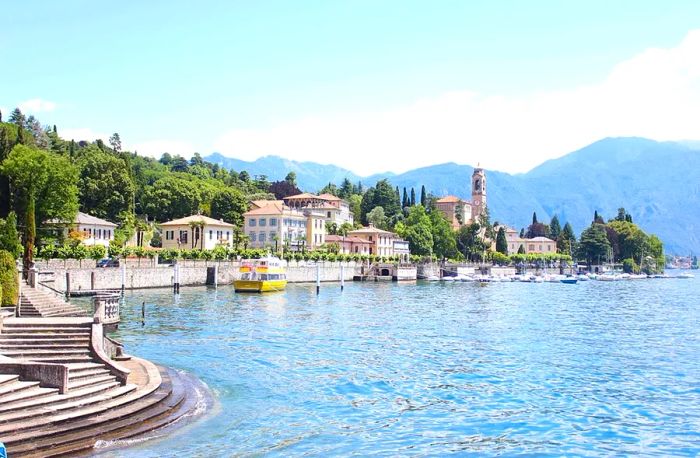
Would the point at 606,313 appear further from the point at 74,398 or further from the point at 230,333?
the point at 74,398

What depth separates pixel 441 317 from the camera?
5119cm

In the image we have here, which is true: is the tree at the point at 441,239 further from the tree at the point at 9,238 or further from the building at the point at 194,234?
the tree at the point at 9,238

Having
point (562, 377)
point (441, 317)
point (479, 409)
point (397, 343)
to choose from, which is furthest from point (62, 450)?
point (441, 317)

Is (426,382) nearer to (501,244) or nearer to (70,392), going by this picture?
(70,392)

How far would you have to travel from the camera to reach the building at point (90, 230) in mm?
79375

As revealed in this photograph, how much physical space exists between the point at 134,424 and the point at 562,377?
54.9 feet

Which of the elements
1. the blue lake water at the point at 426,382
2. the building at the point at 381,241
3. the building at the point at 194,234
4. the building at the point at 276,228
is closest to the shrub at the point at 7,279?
the blue lake water at the point at 426,382

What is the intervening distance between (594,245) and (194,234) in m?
113

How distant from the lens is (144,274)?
73.2 metres

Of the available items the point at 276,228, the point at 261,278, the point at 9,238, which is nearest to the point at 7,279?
the point at 9,238

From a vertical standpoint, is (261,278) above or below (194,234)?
below

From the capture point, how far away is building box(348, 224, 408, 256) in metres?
139

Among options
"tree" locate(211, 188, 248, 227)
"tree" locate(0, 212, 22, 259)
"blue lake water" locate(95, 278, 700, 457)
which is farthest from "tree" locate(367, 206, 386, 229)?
"tree" locate(0, 212, 22, 259)

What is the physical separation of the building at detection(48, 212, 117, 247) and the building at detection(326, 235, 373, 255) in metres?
46.1
